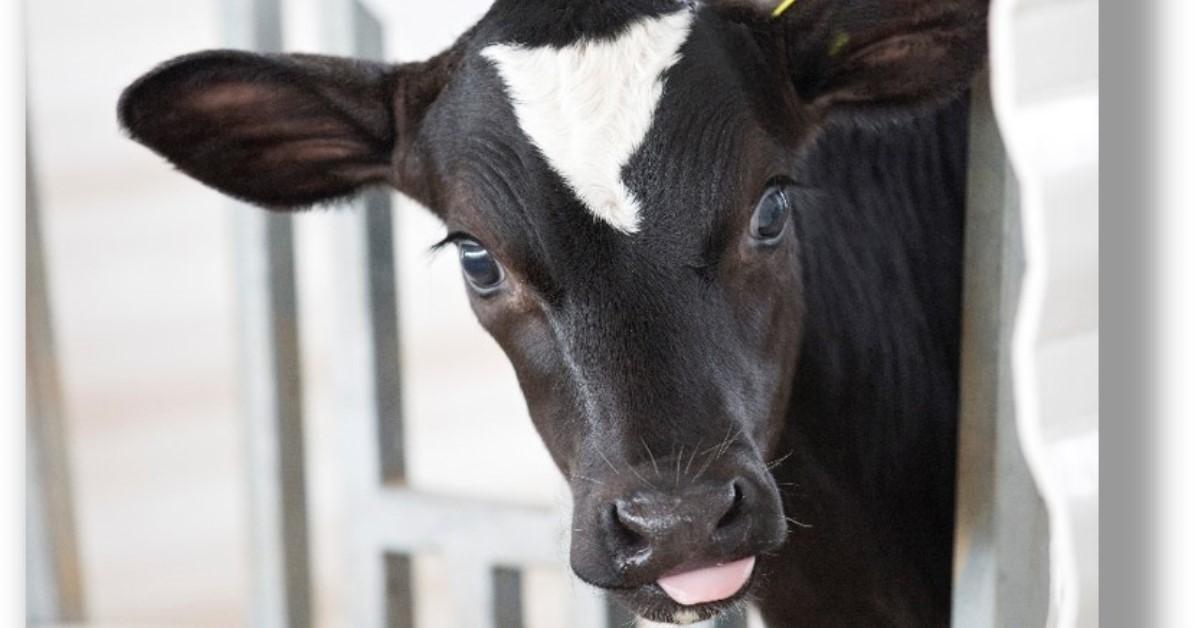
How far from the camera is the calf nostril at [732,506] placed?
1010 mm

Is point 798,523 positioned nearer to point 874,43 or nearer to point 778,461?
point 778,461

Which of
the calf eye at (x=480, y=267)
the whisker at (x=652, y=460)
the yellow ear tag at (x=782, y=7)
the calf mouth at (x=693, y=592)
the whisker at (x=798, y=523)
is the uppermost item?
the yellow ear tag at (x=782, y=7)

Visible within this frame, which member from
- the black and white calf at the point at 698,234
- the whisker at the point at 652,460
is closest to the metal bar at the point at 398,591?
the black and white calf at the point at 698,234

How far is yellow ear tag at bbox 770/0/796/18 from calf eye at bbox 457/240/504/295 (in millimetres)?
254

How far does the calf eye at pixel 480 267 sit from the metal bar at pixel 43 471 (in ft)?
1.54

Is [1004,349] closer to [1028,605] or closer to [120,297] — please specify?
[1028,605]

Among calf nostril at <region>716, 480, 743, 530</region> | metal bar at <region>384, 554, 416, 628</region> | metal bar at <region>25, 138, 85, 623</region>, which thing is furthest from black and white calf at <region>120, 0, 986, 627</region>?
metal bar at <region>384, 554, 416, 628</region>

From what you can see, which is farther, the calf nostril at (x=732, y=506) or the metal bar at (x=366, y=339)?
the metal bar at (x=366, y=339)

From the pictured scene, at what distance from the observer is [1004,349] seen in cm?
114

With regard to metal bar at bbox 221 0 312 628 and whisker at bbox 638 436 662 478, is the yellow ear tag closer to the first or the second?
whisker at bbox 638 436 662 478

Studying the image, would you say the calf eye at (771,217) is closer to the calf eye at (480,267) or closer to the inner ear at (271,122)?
the calf eye at (480,267)

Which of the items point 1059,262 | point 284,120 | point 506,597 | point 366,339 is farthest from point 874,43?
point 506,597

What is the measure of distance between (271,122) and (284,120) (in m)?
0.01

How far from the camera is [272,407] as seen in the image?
1516 mm
